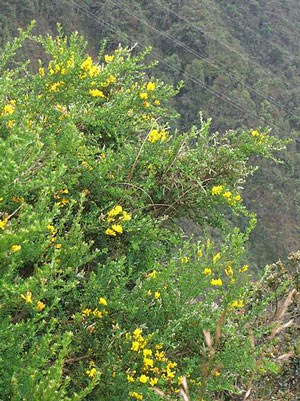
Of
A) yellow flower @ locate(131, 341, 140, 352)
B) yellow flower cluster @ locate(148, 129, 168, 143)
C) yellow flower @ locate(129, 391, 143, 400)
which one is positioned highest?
yellow flower cluster @ locate(148, 129, 168, 143)

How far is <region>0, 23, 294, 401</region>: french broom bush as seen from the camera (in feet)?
5.84

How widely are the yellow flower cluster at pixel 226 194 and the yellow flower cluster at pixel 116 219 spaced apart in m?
0.50

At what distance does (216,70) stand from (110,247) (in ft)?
121

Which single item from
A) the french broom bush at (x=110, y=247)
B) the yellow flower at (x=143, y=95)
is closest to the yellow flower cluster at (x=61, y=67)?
the french broom bush at (x=110, y=247)

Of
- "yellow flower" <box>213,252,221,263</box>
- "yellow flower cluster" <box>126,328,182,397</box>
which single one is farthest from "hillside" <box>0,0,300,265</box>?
"yellow flower cluster" <box>126,328,182,397</box>

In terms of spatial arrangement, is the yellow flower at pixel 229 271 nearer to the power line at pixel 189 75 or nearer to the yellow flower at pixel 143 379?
the yellow flower at pixel 143 379

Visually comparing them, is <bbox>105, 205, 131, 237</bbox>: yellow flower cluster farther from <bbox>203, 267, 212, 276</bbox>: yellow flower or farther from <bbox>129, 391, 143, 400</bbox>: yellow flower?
<bbox>129, 391, 143, 400</bbox>: yellow flower

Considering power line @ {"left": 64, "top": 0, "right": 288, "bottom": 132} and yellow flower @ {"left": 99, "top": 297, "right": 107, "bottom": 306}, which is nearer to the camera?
yellow flower @ {"left": 99, "top": 297, "right": 107, "bottom": 306}

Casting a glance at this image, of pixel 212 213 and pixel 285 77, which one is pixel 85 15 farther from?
pixel 212 213

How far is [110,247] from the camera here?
2.52 meters

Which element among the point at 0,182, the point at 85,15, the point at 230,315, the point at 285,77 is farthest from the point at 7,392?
the point at 285,77

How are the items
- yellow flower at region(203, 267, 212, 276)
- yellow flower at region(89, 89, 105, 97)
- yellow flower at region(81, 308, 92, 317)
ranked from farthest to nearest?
1. yellow flower at region(89, 89, 105, 97)
2. yellow flower at region(203, 267, 212, 276)
3. yellow flower at region(81, 308, 92, 317)

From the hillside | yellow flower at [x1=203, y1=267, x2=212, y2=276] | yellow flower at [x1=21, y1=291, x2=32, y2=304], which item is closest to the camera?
yellow flower at [x1=21, y1=291, x2=32, y2=304]

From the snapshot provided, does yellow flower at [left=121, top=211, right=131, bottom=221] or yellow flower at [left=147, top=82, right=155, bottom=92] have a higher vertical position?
yellow flower at [left=147, top=82, right=155, bottom=92]
